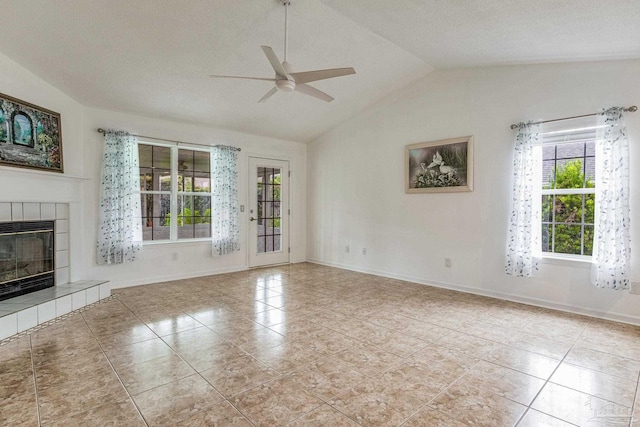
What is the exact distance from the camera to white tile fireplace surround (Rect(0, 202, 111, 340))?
3096mm

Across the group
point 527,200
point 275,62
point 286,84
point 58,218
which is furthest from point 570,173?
point 58,218

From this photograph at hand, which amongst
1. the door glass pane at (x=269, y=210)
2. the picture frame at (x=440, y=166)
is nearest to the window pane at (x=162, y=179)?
the door glass pane at (x=269, y=210)

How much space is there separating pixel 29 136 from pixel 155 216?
6.28ft

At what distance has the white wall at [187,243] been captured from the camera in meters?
4.50

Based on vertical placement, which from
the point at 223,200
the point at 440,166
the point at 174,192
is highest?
the point at 440,166

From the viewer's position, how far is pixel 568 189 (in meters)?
3.85

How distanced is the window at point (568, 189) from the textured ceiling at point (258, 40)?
2.72 ft

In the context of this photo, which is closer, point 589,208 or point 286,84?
point 286,84

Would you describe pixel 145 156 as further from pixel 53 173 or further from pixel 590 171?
pixel 590 171

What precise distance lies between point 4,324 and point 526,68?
5922mm

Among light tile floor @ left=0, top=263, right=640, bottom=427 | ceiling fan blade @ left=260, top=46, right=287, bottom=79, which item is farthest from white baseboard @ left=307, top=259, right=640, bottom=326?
ceiling fan blade @ left=260, top=46, right=287, bottom=79

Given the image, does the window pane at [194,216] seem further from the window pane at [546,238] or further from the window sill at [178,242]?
the window pane at [546,238]

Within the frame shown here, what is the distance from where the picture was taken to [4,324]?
293 centimetres

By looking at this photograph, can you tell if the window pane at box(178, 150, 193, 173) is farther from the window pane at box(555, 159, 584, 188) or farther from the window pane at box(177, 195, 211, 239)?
the window pane at box(555, 159, 584, 188)
